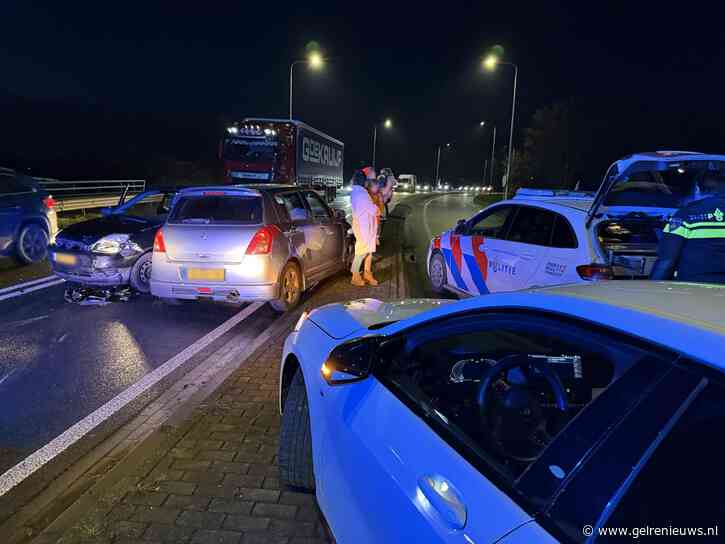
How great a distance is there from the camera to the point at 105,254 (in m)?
6.92

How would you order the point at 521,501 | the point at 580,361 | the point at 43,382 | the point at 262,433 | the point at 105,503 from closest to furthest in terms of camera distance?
the point at 521,501, the point at 580,361, the point at 105,503, the point at 262,433, the point at 43,382

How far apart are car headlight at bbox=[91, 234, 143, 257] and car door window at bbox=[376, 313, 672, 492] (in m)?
5.54

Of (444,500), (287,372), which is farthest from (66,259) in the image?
(444,500)

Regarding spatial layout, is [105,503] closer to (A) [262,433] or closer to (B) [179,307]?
(A) [262,433]

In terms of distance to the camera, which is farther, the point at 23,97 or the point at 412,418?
the point at 23,97

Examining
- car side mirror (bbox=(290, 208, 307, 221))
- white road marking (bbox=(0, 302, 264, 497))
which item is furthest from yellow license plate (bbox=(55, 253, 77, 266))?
car side mirror (bbox=(290, 208, 307, 221))

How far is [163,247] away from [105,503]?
3.92 m

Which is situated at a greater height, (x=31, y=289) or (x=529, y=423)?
(x=529, y=423)

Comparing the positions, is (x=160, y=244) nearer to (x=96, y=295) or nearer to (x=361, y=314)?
(x=96, y=295)

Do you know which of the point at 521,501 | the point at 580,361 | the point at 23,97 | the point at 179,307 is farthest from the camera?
the point at 23,97

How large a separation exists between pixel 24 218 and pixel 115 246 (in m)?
3.45

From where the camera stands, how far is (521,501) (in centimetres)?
144

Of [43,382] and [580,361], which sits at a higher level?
[580,361]

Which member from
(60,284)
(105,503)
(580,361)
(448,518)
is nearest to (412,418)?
(448,518)
